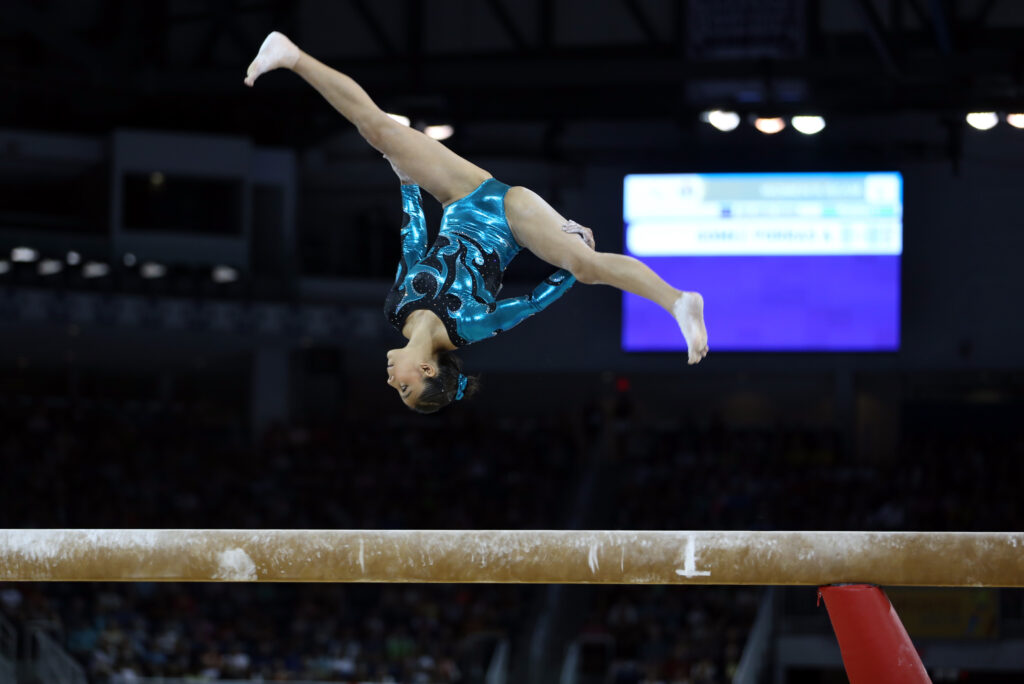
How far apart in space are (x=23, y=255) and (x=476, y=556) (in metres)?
13.1

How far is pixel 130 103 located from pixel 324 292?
3.84m

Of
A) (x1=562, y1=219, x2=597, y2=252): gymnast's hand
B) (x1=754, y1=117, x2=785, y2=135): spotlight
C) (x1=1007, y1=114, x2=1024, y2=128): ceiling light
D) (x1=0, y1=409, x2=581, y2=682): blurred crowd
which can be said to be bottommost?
(x1=0, y1=409, x2=581, y2=682): blurred crowd

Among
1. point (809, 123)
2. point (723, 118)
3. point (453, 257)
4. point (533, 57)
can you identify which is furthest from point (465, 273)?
point (533, 57)

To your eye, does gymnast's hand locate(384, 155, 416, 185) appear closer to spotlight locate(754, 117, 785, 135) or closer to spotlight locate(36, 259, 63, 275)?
spotlight locate(754, 117, 785, 135)

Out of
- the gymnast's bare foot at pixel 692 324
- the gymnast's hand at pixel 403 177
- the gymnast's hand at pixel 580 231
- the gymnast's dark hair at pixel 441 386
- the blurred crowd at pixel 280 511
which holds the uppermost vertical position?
the gymnast's hand at pixel 403 177

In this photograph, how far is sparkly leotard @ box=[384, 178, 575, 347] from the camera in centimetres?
479

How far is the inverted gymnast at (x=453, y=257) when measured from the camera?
452cm

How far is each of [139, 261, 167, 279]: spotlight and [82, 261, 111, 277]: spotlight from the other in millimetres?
454

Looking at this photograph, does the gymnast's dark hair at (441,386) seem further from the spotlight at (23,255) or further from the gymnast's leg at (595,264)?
the spotlight at (23,255)

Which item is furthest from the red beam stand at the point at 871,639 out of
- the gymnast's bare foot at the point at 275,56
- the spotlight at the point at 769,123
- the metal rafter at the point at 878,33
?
the spotlight at the point at 769,123

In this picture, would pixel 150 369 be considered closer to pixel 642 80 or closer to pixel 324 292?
pixel 324 292

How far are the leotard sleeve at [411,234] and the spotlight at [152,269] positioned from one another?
12.2 meters

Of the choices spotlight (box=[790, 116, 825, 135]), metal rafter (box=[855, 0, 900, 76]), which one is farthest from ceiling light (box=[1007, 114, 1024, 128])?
spotlight (box=[790, 116, 825, 135])

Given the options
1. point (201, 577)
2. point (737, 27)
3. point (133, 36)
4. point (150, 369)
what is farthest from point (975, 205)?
point (201, 577)
